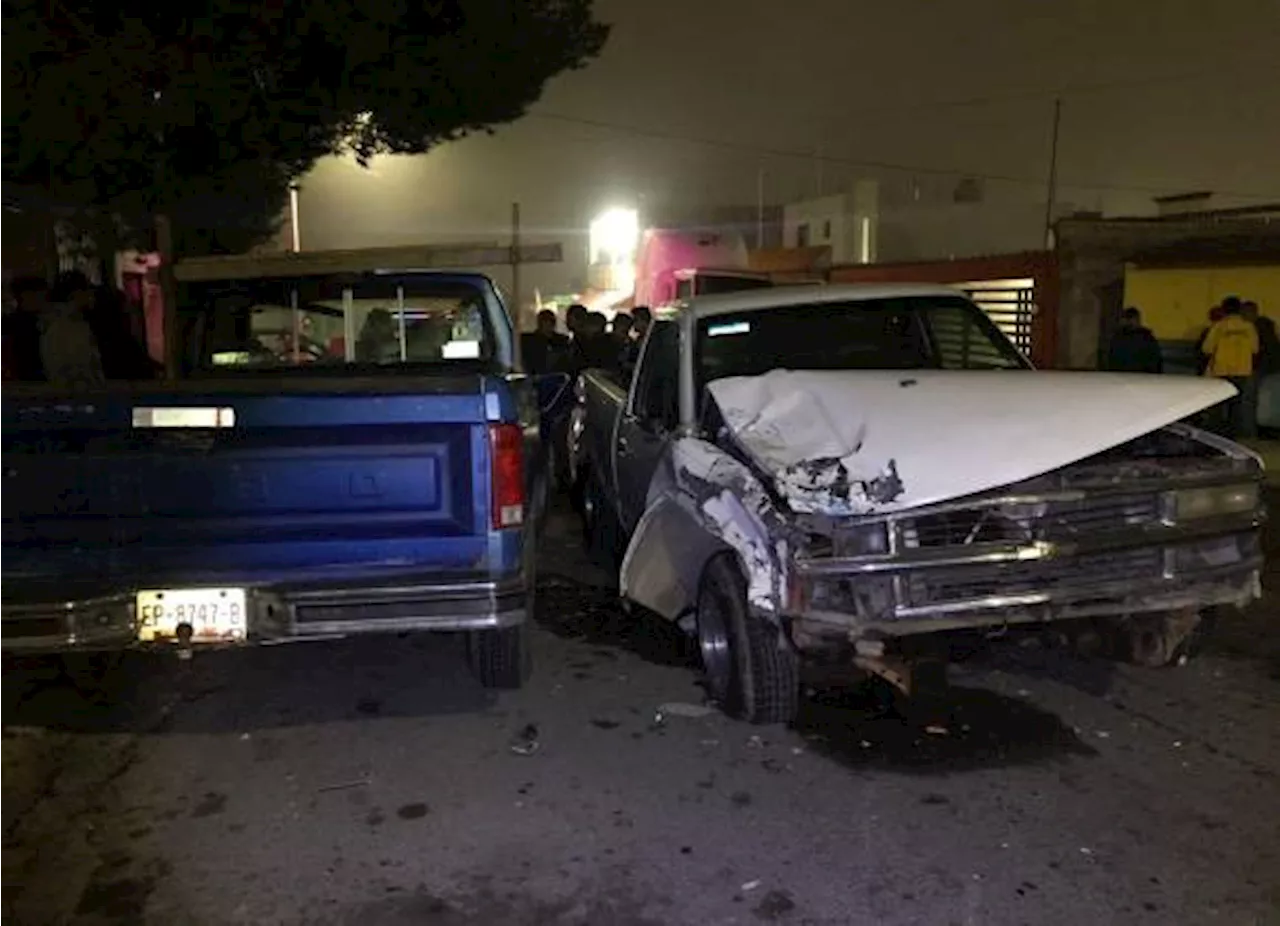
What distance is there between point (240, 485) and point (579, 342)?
8497 millimetres

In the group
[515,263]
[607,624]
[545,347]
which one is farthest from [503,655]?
[545,347]

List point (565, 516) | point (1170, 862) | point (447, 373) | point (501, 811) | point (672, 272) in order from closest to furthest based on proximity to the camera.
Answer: point (1170, 862) < point (501, 811) < point (447, 373) < point (565, 516) < point (672, 272)

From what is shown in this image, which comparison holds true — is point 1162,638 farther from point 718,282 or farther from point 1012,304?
point 718,282

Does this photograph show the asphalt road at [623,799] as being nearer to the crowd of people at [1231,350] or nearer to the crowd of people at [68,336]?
the crowd of people at [68,336]

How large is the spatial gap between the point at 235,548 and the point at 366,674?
1.54 metres

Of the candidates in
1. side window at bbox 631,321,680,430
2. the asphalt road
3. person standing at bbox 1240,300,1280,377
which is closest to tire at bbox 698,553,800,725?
the asphalt road

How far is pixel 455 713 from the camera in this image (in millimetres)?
5461

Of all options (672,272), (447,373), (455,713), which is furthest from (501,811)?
(672,272)

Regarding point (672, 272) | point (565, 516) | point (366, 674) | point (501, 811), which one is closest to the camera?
point (501, 811)

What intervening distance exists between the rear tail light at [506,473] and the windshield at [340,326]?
2.26 meters

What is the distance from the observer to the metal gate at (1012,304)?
18016mm

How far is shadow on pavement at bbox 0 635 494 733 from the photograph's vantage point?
545cm

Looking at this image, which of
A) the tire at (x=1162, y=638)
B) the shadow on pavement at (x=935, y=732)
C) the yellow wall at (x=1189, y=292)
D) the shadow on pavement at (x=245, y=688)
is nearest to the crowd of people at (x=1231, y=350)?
the yellow wall at (x=1189, y=292)

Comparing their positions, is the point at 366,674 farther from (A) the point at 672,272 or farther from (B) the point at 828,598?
(A) the point at 672,272
